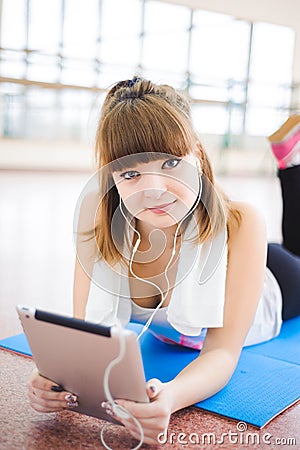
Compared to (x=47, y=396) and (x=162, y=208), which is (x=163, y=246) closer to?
(x=162, y=208)

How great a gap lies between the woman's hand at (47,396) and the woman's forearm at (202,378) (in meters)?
0.19

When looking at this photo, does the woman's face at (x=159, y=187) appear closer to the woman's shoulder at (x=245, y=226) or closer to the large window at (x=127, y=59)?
the woman's shoulder at (x=245, y=226)

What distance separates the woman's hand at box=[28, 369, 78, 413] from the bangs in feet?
1.36

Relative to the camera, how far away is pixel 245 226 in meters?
1.52

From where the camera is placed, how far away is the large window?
7.70 meters

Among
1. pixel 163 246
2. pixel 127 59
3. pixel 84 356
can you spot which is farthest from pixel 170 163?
pixel 127 59

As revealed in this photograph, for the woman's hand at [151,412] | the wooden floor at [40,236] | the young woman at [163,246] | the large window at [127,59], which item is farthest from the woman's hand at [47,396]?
the large window at [127,59]

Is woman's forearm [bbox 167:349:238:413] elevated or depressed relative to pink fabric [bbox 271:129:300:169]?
depressed

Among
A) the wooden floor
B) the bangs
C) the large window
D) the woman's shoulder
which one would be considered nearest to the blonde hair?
the bangs

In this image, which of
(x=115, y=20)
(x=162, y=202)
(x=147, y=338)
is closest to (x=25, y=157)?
(x=115, y=20)

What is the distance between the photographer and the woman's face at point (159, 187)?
121 cm

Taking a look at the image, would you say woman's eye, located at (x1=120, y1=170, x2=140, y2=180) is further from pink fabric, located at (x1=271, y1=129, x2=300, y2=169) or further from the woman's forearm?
pink fabric, located at (x1=271, y1=129, x2=300, y2=169)

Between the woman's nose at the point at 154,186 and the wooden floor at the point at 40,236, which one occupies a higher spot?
the woman's nose at the point at 154,186

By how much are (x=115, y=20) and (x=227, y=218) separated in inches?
294
